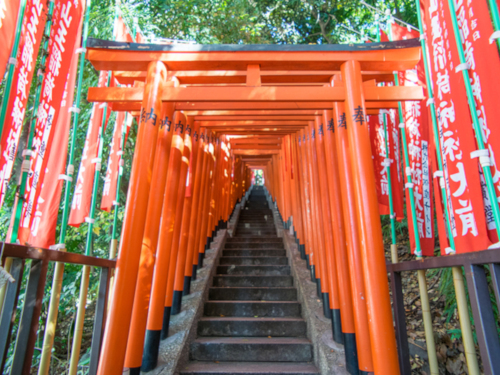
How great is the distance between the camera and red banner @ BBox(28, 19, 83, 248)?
2525 mm

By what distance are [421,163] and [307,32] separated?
900 cm

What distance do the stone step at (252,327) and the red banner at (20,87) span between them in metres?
2.80

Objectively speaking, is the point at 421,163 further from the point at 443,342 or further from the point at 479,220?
the point at 443,342

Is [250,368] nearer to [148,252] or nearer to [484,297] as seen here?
[148,252]

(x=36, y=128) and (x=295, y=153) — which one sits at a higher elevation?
(x=295, y=153)

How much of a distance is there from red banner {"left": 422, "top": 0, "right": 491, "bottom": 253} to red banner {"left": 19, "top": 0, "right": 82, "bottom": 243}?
302 centimetres

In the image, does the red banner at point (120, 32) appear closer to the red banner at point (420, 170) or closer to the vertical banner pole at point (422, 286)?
the vertical banner pole at point (422, 286)

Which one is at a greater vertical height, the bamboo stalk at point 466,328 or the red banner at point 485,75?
the red banner at point 485,75

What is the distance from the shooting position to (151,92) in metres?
2.95

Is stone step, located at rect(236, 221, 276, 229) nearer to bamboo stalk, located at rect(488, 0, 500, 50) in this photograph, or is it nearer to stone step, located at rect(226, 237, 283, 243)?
stone step, located at rect(226, 237, 283, 243)

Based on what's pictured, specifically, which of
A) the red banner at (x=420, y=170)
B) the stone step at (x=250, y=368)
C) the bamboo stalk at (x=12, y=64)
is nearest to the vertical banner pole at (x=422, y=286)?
the red banner at (x=420, y=170)

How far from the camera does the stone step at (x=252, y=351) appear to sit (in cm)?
362

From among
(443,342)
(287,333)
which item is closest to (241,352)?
(287,333)

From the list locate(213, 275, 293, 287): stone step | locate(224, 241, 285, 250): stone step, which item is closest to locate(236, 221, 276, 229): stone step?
locate(224, 241, 285, 250): stone step
